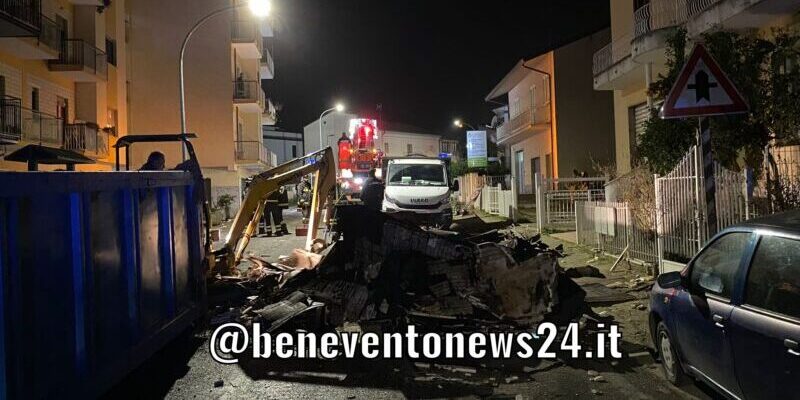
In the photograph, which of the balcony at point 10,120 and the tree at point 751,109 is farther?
the balcony at point 10,120

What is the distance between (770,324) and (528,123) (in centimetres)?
2854

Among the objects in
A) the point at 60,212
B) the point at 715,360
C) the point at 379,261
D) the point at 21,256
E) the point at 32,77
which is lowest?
the point at 715,360

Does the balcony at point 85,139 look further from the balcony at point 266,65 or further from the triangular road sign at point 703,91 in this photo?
the triangular road sign at point 703,91

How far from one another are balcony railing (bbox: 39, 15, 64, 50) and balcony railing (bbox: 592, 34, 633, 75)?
19.9 meters

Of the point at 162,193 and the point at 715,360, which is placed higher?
the point at 162,193

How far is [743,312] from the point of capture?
12.2ft

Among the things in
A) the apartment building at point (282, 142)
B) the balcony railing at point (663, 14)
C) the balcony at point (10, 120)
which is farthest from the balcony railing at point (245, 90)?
the apartment building at point (282, 142)

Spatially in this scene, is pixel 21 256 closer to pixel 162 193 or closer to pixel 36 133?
pixel 162 193

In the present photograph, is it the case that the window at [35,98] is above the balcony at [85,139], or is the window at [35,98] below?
above

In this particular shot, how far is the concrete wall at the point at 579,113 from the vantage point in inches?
1151

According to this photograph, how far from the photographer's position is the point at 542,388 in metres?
5.20

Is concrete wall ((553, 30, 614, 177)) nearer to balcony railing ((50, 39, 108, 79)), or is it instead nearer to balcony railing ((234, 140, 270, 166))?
balcony railing ((234, 140, 270, 166))

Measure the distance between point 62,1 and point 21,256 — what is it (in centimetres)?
2667

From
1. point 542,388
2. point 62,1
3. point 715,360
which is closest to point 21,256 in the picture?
point 542,388
